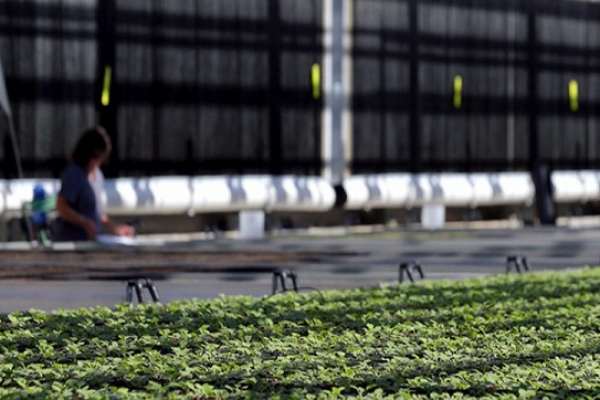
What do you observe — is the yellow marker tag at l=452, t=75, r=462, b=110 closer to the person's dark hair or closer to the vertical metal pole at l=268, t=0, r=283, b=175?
the vertical metal pole at l=268, t=0, r=283, b=175

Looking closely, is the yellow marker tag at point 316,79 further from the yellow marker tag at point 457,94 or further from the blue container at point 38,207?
the blue container at point 38,207

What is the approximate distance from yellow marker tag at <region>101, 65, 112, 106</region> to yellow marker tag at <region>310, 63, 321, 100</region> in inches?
251

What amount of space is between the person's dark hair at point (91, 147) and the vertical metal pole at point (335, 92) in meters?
22.5

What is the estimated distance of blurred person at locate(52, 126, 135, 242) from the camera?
1955 cm

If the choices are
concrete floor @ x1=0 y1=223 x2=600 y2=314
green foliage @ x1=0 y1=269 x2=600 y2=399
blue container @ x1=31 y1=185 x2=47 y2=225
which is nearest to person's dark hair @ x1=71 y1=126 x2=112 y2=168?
concrete floor @ x1=0 y1=223 x2=600 y2=314

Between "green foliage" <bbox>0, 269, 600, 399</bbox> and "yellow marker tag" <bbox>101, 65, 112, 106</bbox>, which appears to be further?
"yellow marker tag" <bbox>101, 65, 112, 106</bbox>

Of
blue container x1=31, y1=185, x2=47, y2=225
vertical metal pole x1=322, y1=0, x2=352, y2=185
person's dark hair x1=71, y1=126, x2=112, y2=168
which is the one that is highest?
vertical metal pole x1=322, y1=0, x2=352, y2=185

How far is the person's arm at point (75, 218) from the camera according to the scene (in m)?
19.4

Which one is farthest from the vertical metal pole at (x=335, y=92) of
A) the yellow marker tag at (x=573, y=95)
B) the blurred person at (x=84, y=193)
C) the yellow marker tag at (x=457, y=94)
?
the blurred person at (x=84, y=193)

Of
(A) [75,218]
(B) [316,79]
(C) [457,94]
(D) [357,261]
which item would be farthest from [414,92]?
(A) [75,218]

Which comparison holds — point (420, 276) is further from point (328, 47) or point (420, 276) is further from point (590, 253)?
point (328, 47)

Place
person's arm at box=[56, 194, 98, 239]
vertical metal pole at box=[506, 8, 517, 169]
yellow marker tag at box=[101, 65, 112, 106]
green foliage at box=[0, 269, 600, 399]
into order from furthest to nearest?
vertical metal pole at box=[506, 8, 517, 169] → yellow marker tag at box=[101, 65, 112, 106] → person's arm at box=[56, 194, 98, 239] → green foliage at box=[0, 269, 600, 399]

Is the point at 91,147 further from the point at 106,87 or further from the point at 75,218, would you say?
the point at 106,87

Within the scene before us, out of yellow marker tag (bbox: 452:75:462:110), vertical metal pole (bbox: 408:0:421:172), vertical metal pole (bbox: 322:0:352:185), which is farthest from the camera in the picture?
yellow marker tag (bbox: 452:75:462:110)
